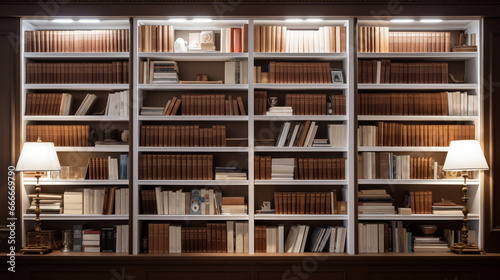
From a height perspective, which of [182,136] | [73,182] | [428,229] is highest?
[182,136]

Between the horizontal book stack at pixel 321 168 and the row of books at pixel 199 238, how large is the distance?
29.9 inches

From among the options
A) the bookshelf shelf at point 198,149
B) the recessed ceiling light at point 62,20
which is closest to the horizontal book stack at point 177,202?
the bookshelf shelf at point 198,149

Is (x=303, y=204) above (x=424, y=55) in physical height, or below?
below

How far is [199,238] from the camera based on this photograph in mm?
4590

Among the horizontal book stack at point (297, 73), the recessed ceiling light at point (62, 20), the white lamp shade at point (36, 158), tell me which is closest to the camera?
the white lamp shade at point (36, 158)

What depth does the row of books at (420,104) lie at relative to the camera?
4.64m

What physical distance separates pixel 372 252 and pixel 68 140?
A: 313 cm

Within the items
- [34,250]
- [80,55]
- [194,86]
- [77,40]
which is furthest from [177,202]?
[77,40]

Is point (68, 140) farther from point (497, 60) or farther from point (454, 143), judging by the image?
point (497, 60)

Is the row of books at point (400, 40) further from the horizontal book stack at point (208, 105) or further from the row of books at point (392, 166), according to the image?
the horizontal book stack at point (208, 105)

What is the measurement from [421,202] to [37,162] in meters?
3.60

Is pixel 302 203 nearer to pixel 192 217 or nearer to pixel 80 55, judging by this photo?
pixel 192 217

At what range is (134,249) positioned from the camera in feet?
14.8

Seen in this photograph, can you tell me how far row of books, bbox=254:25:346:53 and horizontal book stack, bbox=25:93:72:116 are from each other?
197cm
